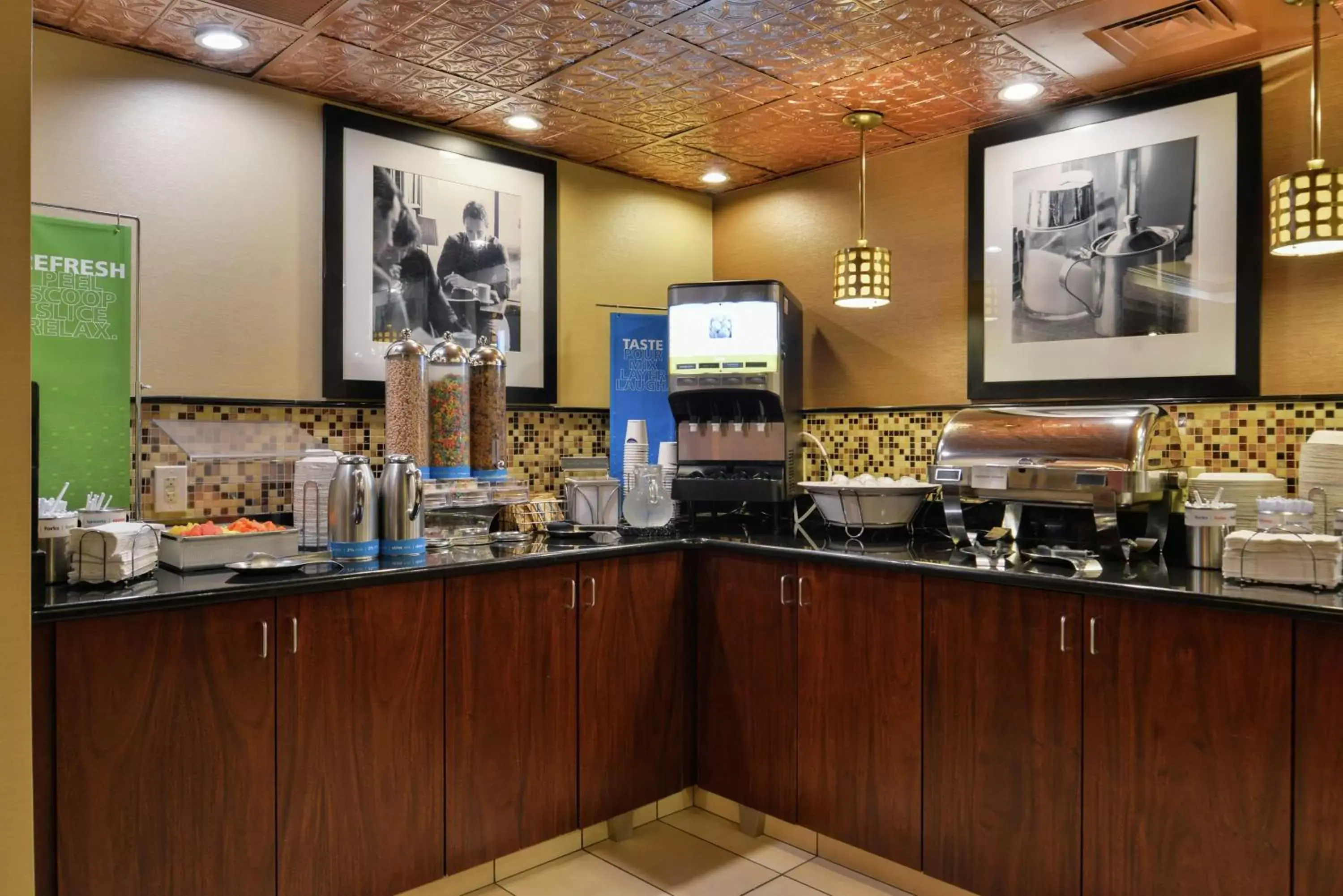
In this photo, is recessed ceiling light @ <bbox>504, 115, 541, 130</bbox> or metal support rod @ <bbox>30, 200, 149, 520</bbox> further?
recessed ceiling light @ <bbox>504, 115, 541, 130</bbox>

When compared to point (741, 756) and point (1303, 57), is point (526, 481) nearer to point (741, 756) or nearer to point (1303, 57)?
point (741, 756)

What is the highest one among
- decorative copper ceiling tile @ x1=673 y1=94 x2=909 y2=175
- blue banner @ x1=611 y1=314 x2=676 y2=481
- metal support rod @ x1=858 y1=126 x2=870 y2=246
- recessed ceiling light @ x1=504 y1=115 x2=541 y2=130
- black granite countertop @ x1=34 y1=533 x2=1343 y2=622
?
recessed ceiling light @ x1=504 y1=115 x2=541 y2=130

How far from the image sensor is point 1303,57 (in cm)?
271

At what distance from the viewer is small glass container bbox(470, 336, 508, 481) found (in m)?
3.12

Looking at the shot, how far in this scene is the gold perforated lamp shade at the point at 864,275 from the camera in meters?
3.32

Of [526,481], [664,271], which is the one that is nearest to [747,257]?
[664,271]

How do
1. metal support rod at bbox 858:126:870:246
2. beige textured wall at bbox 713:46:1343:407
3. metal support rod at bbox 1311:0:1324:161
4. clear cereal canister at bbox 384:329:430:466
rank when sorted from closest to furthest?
metal support rod at bbox 1311:0:1324:161, beige textured wall at bbox 713:46:1343:407, clear cereal canister at bbox 384:329:430:466, metal support rod at bbox 858:126:870:246

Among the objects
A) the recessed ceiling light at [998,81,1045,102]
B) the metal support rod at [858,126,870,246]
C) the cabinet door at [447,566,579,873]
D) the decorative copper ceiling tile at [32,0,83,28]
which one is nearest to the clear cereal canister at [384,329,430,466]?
the cabinet door at [447,566,579,873]

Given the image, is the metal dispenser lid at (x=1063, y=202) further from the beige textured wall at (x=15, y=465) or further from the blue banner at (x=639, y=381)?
the beige textured wall at (x=15, y=465)

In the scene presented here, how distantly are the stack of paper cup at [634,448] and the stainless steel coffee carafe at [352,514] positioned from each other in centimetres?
Result: 134

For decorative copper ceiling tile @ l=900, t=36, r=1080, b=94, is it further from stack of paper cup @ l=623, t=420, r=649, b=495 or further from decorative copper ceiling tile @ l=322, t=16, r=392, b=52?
stack of paper cup @ l=623, t=420, r=649, b=495

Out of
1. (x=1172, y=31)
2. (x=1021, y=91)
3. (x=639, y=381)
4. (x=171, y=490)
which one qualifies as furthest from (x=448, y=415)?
(x=1172, y=31)

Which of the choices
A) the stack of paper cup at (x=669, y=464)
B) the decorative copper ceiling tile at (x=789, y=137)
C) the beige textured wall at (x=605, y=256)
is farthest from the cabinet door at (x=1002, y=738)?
the beige textured wall at (x=605, y=256)

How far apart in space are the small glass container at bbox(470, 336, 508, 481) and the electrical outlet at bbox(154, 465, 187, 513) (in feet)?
2.91
